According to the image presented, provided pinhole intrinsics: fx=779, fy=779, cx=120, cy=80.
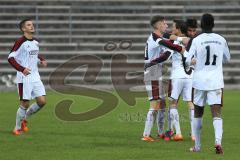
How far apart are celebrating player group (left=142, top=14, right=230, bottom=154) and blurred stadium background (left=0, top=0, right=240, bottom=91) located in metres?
15.9

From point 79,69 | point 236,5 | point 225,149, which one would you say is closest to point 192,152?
point 225,149

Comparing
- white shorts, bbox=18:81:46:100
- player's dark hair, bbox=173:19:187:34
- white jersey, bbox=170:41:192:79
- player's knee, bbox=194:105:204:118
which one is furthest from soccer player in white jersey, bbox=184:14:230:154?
white shorts, bbox=18:81:46:100

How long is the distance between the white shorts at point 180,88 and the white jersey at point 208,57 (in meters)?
2.69

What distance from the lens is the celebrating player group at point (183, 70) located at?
12367 mm

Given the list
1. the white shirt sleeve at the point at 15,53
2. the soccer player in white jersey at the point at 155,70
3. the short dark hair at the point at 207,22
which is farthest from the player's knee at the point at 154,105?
the white shirt sleeve at the point at 15,53

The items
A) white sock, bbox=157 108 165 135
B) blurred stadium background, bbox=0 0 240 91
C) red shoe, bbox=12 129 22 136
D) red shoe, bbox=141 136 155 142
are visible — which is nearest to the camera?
red shoe, bbox=141 136 155 142

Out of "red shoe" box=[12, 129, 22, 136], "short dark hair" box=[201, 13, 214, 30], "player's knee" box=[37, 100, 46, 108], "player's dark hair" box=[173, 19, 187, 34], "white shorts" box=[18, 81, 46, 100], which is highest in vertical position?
"short dark hair" box=[201, 13, 214, 30]

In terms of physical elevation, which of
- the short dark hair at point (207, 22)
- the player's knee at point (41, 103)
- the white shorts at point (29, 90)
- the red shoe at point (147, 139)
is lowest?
the red shoe at point (147, 139)

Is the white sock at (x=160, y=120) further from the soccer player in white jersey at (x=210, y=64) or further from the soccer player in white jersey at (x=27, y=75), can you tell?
the soccer player in white jersey at (x=210, y=64)

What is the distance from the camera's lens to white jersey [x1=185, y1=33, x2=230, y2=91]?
1235 centimetres

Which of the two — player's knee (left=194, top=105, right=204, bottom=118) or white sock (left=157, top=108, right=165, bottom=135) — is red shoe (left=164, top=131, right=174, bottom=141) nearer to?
white sock (left=157, top=108, right=165, bottom=135)

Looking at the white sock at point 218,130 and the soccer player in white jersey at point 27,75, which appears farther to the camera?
the soccer player in white jersey at point 27,75

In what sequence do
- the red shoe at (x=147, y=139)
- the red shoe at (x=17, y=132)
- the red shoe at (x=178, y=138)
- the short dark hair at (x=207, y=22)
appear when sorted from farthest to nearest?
the red shoe at (x=17, y=132), the red shoe at (x=178, y=138), the red shoe at (x=147, y=139), the short dark hair at (x=207, y=22)

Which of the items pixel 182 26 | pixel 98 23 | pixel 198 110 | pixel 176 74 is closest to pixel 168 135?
pixel 176 74
